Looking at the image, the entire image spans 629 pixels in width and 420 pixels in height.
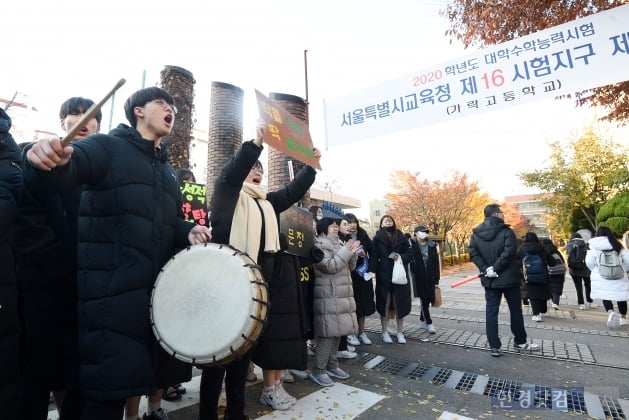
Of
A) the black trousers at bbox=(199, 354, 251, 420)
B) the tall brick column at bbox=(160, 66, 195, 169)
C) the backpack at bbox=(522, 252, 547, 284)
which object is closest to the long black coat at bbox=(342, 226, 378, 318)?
the black trousers at bbox=(199, 354, 251, 420)

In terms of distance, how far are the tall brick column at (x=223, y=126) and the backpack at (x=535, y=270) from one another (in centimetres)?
749

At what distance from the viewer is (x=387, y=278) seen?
539cm

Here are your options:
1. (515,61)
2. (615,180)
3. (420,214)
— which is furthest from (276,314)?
(420,214)

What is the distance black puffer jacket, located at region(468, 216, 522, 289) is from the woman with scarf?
3198mm

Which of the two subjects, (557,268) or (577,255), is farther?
(577,255)

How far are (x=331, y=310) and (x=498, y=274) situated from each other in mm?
2594

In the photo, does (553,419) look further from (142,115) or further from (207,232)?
(142,115)

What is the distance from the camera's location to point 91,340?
5.04 ft

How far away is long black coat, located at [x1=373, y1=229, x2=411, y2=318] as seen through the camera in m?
5.32

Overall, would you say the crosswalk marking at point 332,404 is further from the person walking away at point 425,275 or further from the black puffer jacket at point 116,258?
the person walking away at point 425,275

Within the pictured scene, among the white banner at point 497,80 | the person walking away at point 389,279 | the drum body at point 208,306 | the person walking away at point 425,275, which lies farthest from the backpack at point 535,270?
the drum body at point 208,306

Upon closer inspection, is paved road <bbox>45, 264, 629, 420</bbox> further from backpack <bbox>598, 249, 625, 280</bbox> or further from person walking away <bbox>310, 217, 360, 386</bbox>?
backpack <bbox>598, 249, 625, 280</bbox>

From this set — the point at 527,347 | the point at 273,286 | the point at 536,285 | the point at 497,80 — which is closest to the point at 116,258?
the point at 273,286

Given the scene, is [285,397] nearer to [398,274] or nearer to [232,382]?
[232,382]
